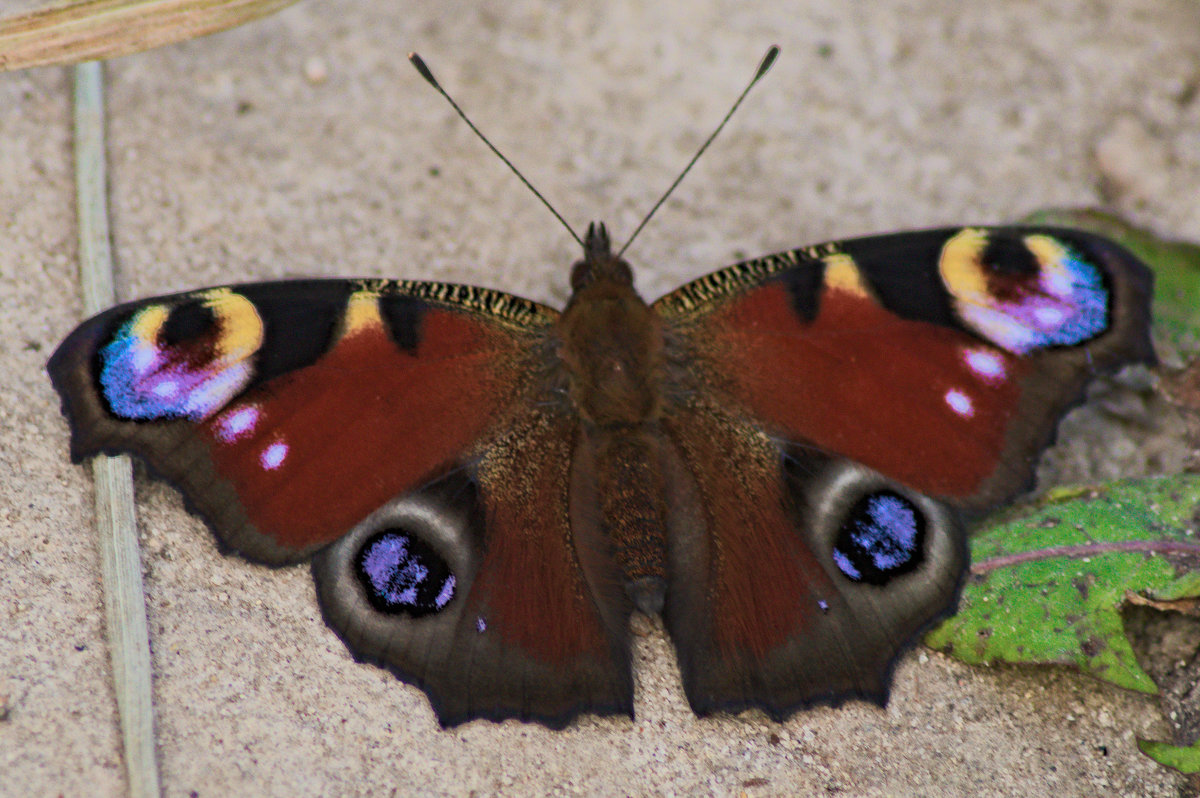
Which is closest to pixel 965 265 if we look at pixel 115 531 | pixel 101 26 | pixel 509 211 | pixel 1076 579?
pixel 1076 579

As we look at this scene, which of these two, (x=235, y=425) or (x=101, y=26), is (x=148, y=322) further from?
(x=101, y=26)

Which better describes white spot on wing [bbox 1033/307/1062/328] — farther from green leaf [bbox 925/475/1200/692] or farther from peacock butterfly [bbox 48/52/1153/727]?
green leaf [bbox 925/475/1200/692]

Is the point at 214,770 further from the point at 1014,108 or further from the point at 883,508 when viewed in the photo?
the point at 1014,108

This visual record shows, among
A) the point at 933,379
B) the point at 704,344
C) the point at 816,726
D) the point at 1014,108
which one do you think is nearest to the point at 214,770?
the point at 816,726

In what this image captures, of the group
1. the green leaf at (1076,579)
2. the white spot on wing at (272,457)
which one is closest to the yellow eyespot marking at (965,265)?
the green leaf at (1076,579)

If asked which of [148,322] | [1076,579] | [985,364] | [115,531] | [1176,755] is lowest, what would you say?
[115,531]

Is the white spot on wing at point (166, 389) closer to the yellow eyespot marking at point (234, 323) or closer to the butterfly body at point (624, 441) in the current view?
the butterfly body at point (624, 441)

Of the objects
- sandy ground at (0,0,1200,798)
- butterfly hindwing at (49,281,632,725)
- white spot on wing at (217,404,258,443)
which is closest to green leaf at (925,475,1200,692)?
sandy ground at (0,0,1200,798)
